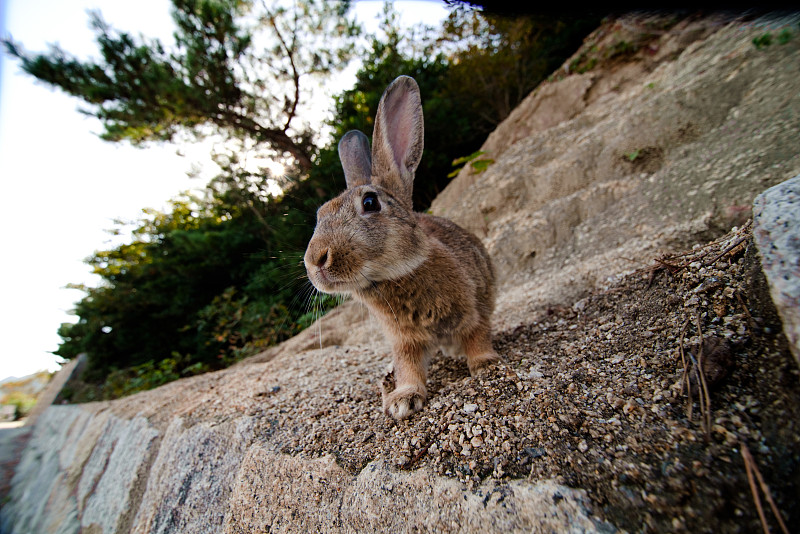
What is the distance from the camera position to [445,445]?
1.38 m

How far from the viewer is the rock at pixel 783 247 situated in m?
0.84

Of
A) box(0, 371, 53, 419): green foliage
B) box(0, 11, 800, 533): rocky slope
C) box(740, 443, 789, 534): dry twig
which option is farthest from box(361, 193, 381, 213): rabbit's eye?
box(0, 371, 53, 419): green foliage

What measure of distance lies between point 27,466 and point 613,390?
32.4 feet

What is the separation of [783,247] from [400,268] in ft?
4.79

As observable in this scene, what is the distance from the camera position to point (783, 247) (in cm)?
90

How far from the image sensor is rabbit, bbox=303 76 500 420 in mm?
1774

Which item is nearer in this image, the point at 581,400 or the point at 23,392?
the point at 581,400

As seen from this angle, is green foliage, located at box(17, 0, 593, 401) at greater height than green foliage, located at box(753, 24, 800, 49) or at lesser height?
greater

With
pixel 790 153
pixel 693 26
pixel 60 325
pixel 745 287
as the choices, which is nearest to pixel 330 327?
pixel 745 287

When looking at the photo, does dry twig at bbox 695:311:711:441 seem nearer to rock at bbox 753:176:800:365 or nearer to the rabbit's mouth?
rock at bbox 753:176:800:365

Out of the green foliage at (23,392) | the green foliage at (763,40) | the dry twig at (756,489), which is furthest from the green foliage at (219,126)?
the dry twig at (756,489)

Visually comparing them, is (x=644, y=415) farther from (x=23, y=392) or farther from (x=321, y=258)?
(x=23, y=392)

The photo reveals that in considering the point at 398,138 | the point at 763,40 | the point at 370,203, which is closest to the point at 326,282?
the point at 370,203

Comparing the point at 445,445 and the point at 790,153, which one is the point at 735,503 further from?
the point at 790,153
